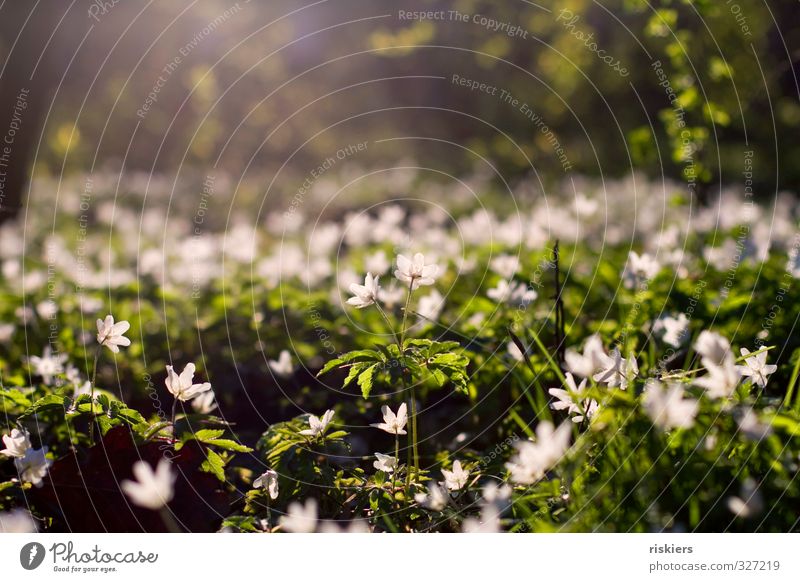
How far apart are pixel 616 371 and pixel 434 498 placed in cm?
70

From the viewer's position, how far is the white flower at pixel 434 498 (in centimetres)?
205

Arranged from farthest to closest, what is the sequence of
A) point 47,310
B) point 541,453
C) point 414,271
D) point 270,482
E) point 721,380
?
point 47,310, point 414,271, point 270,482, point 721,380, point 541,453

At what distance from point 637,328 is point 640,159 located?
1764 mm

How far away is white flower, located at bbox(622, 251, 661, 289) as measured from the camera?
303cm

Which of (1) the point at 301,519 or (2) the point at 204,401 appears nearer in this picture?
(1) the point at 301,519

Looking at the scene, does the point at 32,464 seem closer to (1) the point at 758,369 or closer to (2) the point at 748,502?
(2) the point at 748,502

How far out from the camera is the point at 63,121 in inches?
705

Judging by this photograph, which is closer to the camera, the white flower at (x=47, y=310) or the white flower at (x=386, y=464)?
the white flower at (x=386, y=464)

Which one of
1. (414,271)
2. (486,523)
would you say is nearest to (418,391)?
(414,271)

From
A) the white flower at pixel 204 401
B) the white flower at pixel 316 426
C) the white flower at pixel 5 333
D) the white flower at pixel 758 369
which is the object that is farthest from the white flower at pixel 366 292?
the white flower at pixel 5 333

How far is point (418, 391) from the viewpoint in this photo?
3.13m

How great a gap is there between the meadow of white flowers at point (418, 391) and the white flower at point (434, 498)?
11 mm

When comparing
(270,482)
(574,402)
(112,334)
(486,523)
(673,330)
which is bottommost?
(486,523)

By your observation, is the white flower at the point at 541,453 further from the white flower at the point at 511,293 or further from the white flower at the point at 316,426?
the white flower at the point at 511,293
